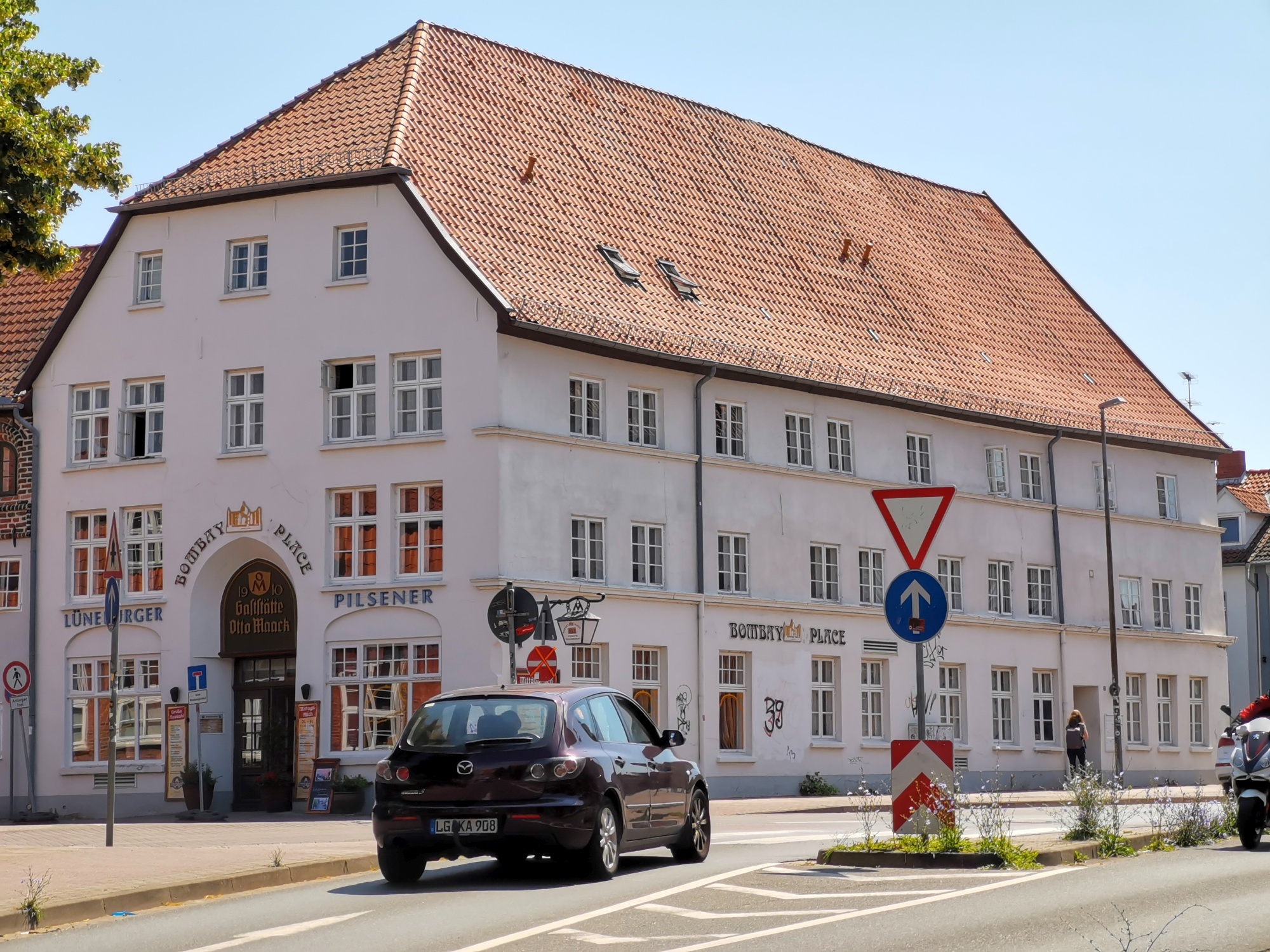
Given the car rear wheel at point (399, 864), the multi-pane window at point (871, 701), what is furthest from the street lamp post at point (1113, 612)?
the car rear wheel at point (399, 864)

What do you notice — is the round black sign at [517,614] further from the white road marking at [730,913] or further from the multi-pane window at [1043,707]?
the multi-pane window at [1043,707]

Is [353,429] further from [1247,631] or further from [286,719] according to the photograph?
[1247,631]

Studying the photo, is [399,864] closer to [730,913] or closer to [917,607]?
[730,913]

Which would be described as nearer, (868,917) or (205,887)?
(868,917)

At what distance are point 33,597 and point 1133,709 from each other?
26.5 m

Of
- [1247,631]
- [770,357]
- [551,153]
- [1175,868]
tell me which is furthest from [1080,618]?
[1175,868]

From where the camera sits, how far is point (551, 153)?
41.9m

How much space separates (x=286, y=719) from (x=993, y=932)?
1065 inches

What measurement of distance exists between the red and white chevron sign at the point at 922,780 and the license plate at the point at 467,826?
3.55 metres

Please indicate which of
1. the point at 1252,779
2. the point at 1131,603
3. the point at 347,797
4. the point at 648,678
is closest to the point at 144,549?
the point at 347,797

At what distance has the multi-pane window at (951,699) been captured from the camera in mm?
44562

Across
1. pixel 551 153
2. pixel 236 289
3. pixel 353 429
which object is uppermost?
pixel 551 153

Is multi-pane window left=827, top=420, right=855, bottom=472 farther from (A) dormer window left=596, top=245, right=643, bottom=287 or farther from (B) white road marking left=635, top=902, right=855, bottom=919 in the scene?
(B) white road marking left=635, top=902, right=855, bottom=919

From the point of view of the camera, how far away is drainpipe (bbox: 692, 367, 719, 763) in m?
38.6
